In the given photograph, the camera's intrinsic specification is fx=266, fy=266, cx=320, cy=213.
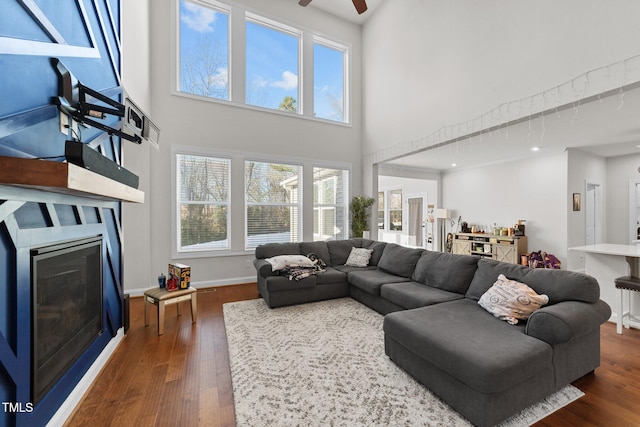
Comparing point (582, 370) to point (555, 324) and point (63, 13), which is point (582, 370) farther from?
point (63, 13)

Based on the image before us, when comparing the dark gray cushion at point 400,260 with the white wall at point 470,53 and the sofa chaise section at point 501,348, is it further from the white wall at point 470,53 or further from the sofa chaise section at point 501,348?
the white wall at point 470,53

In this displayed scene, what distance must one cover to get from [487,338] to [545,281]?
2.93 feet

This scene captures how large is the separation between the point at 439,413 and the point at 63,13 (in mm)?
3550

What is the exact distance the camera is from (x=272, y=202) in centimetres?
544

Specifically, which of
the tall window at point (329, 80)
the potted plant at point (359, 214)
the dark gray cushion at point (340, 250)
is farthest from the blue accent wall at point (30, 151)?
the potted plant at point (359, 214)

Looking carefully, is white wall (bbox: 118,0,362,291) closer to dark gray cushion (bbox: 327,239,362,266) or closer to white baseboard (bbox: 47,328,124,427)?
dark gray cushion (bbox: 327,239,362,266)

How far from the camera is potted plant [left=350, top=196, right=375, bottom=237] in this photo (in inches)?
238

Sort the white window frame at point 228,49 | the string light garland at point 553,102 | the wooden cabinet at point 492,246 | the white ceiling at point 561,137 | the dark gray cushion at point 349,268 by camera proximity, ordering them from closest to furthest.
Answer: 1. the string light garland at point 553,102
2. the white ceiling at point 561,137
3. the dark gray cushion at point 349,268
4. the white window frame at point 228,49
5. the wooden cabinet at point 492,246

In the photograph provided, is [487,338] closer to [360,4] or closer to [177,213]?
[360,4]

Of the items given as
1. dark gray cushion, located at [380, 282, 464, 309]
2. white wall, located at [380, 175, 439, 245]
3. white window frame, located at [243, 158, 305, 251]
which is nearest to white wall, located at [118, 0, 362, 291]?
white window frame, located at [243, 158, 305, 251]

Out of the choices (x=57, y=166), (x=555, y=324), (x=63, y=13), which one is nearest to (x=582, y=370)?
(x=555, y=324)

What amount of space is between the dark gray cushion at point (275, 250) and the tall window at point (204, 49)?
304 centimetres

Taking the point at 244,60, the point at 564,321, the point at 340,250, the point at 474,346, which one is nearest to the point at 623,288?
the point at 564,321

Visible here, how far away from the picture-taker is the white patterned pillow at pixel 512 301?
6.72 feet
